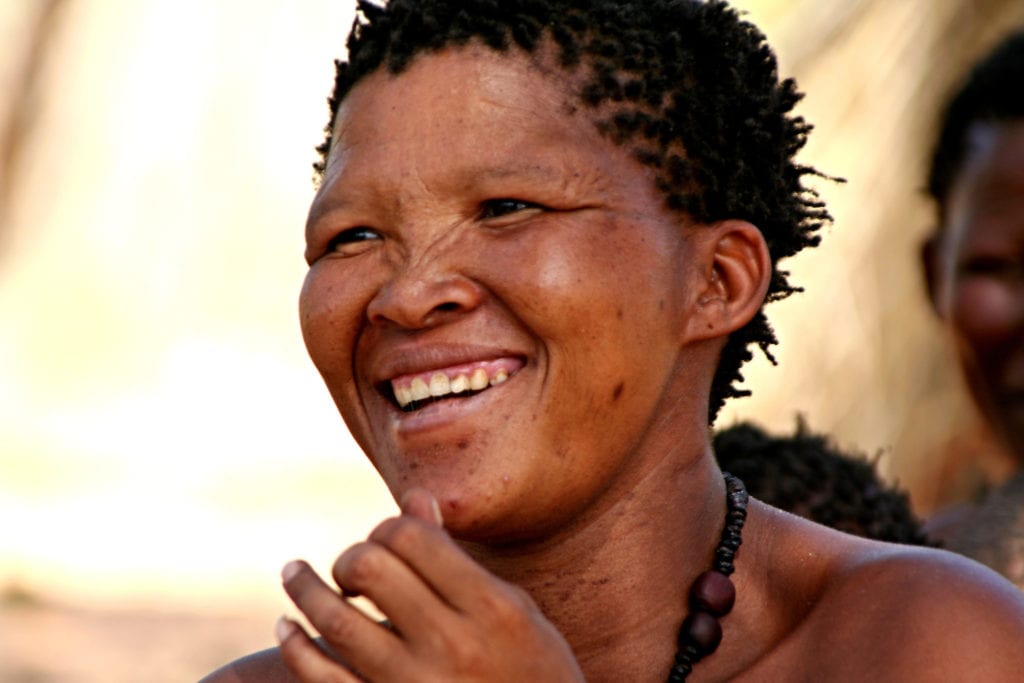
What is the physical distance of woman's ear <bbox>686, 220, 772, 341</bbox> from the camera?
278 cm

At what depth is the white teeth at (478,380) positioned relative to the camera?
8.42 feet

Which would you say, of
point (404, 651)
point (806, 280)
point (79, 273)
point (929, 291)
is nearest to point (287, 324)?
point (79, 273)

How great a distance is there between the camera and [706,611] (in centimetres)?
272

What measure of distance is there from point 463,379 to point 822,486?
1371 millimetres

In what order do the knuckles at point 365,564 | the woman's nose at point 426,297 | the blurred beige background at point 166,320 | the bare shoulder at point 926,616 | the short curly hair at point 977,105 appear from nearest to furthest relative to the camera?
the knuckles at point 365,564, the bare shoulder at point 926,616, the woman's nose at point 426,297, the short curly hair at point 977,105, the blurred beige background at point 166,320

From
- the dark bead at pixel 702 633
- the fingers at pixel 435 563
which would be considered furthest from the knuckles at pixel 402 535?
the dark bead at pixel 702 633

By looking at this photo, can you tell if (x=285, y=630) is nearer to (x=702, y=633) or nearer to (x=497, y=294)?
(x=497, y=294)

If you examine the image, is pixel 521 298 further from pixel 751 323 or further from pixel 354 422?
pixel 751 323

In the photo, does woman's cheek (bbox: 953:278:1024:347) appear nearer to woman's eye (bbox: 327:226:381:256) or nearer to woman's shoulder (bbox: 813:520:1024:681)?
woman's shoulder (bbox: 813:520:1024:681)

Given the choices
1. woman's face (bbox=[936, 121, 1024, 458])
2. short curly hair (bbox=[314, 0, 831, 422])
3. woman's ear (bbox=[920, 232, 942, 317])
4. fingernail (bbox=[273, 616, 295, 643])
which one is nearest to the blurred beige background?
woman's ear (bbox=[920, 232, 942, 317])

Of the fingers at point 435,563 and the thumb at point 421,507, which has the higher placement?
the thumb at point 421,507

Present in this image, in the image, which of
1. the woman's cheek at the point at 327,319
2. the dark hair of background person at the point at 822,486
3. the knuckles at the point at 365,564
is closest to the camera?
the knuckles at the point at 365,564

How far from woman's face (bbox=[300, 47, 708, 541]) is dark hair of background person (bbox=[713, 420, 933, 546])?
1.04 m

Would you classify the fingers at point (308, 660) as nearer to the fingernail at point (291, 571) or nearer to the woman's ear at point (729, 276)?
the fingernail at point (291, 571)
